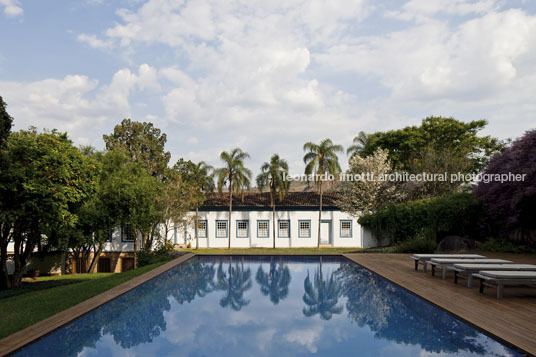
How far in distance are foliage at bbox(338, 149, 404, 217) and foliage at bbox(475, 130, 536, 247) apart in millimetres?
10626

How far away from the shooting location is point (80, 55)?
1770 cm

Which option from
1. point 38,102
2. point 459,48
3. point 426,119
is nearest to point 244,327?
point 38,102

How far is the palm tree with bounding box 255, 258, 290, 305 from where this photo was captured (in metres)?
11.2

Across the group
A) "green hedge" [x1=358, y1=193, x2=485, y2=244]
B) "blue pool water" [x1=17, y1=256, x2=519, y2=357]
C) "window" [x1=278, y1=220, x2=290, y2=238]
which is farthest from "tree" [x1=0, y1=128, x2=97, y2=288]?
"window" [x1=278, y1=220, x2=290, y2=238]

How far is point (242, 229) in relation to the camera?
94.3 feet

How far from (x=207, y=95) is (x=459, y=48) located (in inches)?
539

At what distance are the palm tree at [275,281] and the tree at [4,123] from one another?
9.46 metres

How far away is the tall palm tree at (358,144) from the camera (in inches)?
1372

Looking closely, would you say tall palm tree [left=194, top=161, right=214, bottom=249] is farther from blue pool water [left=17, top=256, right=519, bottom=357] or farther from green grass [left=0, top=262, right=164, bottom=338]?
green grass [left=0, top=262, right=164, bottom=338]

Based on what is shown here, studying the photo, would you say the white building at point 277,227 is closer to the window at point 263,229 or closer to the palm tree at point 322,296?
the window at point 263,229

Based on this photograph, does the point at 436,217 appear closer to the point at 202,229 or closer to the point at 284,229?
the point at 284,229

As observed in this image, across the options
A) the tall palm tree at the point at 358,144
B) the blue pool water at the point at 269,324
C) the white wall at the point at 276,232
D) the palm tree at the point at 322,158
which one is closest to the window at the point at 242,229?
the white wall at the point at 276,232

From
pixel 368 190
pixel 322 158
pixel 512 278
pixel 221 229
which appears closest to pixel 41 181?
pixel 512 278

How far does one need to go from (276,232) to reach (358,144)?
1320cm
